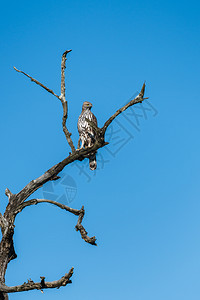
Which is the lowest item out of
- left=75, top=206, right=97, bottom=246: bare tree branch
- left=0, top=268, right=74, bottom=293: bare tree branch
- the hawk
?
left=0, top=268, right=74, bottom=293: bare tree branch

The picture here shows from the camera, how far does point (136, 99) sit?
7012 mm

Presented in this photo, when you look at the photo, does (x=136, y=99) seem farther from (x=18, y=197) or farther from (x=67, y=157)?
(x=18, y=197)

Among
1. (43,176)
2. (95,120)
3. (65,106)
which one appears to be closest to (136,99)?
(65,106)

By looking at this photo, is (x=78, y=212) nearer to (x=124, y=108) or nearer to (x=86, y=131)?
(x=124, y=108)

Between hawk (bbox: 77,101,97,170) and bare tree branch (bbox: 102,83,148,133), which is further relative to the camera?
hawk (bbox: 77,101,97,170)

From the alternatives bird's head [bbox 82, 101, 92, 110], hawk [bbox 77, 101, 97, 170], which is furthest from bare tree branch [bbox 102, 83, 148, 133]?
bird's head [bbox 82, 101, 92, 110]

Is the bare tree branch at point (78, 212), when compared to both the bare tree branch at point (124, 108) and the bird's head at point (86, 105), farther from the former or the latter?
the bird's head at point (86, 105)

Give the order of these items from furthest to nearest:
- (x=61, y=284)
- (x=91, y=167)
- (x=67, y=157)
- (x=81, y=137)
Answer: (x=81, y=137)
(x=91, y=167)
(x=67, y=157)
(x=61, y=284)

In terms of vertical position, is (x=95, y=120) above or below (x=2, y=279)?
above

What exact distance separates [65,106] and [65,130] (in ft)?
1.36

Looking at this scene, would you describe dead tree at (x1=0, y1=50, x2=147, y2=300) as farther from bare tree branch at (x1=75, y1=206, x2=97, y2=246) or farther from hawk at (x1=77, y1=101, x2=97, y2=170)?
hawk at (x1=77, y1=101, x2=97, y2=170)

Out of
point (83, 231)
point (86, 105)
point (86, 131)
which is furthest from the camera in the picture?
point (86, 105)

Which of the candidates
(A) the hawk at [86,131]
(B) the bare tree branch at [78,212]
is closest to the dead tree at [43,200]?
(B) the bare tree branch at [78,212]

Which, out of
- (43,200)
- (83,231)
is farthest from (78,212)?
(43,200)
